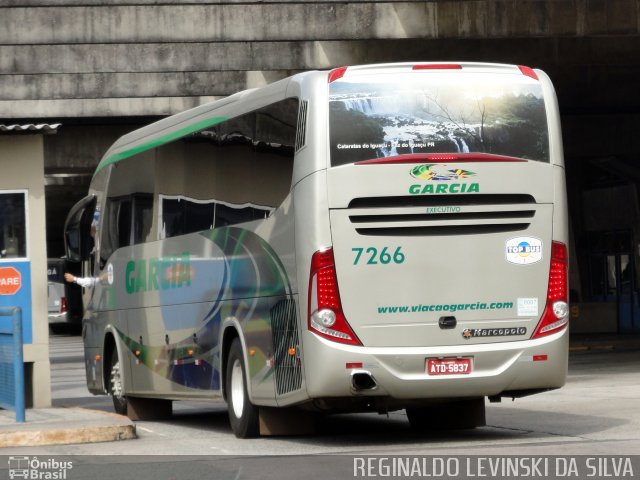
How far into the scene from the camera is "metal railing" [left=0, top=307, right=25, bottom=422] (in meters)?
14.2

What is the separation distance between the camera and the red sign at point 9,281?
58.1 ft

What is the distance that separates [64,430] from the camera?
13320 mm

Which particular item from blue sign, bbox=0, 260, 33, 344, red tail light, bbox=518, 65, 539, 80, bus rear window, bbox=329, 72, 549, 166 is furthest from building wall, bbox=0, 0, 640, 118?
bus rear window, bbox=329, 72, 549, 166

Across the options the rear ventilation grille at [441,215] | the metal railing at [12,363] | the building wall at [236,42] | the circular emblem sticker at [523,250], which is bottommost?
the metal railing at [12,363]

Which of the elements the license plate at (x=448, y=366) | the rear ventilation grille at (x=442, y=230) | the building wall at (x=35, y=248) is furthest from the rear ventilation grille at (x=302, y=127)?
the building wall at (x=35, y=248)

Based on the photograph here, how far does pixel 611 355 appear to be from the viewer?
30516mm

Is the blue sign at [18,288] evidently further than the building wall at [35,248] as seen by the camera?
No

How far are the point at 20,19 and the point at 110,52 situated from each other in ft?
6.66

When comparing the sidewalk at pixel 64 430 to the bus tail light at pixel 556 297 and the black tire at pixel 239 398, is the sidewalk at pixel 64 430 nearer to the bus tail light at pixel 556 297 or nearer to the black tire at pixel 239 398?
the black tire at pixel 239 398

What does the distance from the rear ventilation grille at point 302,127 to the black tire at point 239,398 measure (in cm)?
239

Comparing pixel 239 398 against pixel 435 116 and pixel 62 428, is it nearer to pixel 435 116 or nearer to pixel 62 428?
pixel 62 428

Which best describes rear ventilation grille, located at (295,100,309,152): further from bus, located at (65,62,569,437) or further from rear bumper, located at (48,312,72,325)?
rear bumper, located at (48,312,72,325)

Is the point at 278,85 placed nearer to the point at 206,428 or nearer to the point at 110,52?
the point at 206,428

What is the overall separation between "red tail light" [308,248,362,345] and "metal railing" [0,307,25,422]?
3536 millimetres
